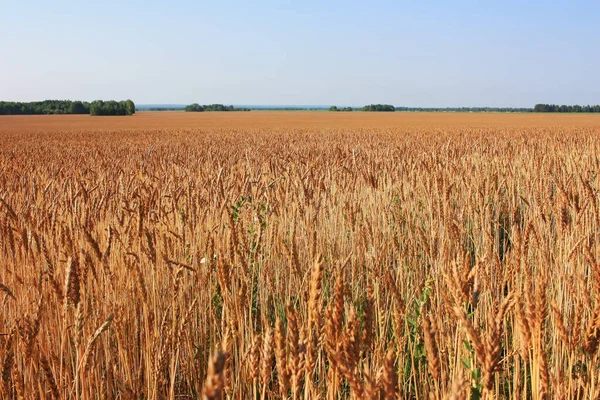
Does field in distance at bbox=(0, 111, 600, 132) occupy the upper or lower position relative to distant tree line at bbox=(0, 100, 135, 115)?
lower

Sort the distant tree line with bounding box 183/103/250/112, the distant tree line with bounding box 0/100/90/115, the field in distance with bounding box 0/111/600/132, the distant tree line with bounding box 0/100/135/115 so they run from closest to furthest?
the field in distance with bounding box 0/111/600/132
the distant tree line with bounding box 0/100/135/115
the distant tree line with bounding box 0/100/90/115
the distant tree line with bounding box 183/103/250/112

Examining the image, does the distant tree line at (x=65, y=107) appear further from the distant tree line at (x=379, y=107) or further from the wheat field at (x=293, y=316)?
the wheat field at (x=293, y=316)

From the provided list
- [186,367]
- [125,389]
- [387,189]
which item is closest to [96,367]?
[125,389]

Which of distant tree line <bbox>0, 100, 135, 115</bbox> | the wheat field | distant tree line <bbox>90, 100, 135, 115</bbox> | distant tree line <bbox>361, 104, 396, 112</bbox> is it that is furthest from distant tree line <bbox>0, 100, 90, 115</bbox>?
the wheat field

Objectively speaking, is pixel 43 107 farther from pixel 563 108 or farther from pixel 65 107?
pixel 563 108

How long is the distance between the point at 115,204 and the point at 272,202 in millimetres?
1343

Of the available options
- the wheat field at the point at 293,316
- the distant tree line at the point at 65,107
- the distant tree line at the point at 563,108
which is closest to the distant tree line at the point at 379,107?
the distant tree line at the point at 563,108

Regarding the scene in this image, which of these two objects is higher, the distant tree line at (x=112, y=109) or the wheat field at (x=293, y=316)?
the distant tree line at (x=112, y=109)

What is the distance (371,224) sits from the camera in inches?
134

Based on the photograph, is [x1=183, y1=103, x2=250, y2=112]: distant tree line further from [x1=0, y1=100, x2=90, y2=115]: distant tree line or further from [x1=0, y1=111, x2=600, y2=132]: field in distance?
[x1=0, y1=111, x2=600, y2=132]: field in distance

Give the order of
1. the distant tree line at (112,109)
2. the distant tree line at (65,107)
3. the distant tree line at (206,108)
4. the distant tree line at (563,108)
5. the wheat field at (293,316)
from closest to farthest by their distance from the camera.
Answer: the wheat field at (293,316), the distant tree line at (112,109), the distant tree line at (65,107), the distant tree line at (563,108), the distant tree line at (206,108)

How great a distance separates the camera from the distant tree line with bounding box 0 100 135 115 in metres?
64.1

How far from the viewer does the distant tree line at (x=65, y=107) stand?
210 ft

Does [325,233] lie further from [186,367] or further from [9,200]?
[9,200]
